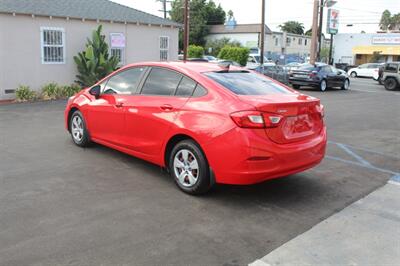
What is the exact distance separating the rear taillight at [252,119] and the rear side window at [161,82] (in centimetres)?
123

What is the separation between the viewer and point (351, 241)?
13.4 feet

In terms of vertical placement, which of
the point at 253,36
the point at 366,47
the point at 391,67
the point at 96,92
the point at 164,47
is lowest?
the point at 96,92

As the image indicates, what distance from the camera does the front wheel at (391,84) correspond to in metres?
24.1

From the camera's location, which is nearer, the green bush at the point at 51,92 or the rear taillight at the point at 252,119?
the rear taillight at the point at 252,119

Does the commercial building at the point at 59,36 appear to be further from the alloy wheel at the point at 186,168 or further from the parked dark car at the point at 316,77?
the alloy wheel at the point at 186,168

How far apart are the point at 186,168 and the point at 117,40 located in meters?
13.7

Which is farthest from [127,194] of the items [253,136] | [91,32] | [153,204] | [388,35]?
[388,35]

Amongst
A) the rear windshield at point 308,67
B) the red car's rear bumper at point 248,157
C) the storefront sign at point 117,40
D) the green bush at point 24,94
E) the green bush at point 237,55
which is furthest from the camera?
the green bush at point 237,55

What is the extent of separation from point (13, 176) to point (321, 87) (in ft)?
61.6

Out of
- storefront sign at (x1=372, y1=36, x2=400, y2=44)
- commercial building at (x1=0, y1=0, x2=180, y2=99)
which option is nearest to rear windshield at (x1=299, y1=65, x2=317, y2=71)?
commercial building at (x1=0, y1=0, x2=180, y2=99)

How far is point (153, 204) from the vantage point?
4.86m

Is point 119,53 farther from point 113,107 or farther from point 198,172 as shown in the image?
point 198,172

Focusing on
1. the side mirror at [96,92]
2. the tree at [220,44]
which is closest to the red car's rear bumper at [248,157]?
the side mirror at [96,92]

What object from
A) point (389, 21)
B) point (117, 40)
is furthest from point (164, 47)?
point (389, 21)
